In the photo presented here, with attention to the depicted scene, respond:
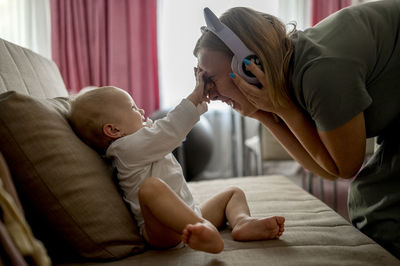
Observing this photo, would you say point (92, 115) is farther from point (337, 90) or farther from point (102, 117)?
point (337, 90)

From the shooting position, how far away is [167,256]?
875mm

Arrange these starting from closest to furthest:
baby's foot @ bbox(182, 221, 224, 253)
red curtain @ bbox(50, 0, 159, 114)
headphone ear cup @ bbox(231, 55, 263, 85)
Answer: baby's foot @ bbox(182, 221, 224, 253) → headphone ear cup @ bbox(231, 55, 263, 85) → red curtain @ bbox(50, 0, 159, 114)

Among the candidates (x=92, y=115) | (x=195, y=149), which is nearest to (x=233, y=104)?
(x=92, y=115)

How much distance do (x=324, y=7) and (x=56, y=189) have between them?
3562 mm

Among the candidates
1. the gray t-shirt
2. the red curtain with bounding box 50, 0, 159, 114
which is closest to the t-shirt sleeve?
the gray t-shirt

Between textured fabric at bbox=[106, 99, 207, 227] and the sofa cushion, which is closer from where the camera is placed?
the sofa cushion

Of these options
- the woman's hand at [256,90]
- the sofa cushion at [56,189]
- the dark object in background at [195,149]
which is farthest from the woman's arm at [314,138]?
the dark object in background at [195,149]

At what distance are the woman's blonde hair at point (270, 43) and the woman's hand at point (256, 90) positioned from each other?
0.07 feet

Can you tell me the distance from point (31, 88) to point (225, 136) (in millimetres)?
2951

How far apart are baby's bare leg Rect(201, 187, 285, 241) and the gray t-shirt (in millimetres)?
296

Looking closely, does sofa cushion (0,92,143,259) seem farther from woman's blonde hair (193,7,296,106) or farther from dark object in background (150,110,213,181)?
dark object in background (150,110,213,181)

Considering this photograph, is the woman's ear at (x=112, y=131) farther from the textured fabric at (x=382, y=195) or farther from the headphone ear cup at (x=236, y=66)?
the textured fabric at (x=382, y=195)

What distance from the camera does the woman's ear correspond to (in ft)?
3.40

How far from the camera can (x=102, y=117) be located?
3.38 ft
